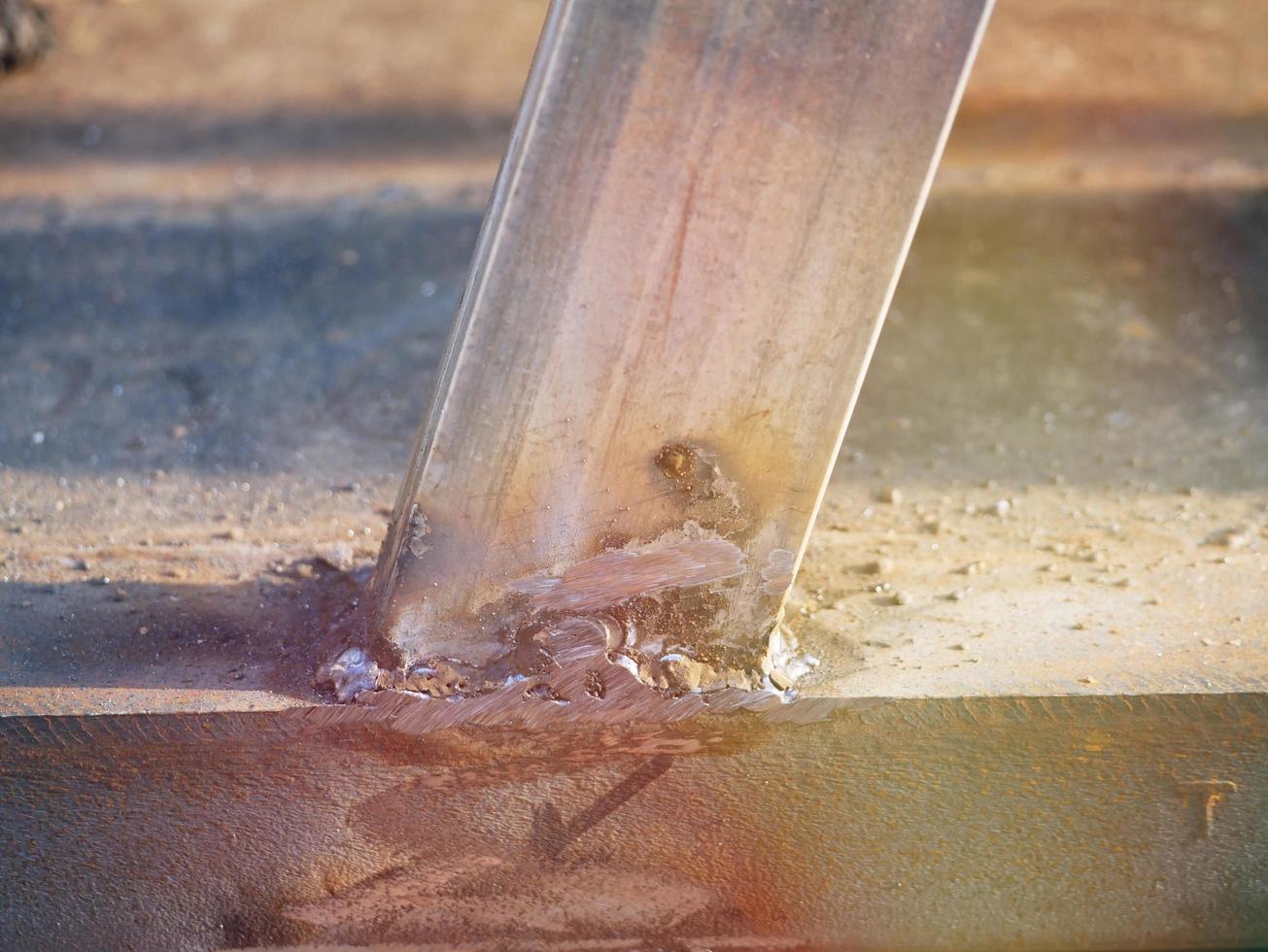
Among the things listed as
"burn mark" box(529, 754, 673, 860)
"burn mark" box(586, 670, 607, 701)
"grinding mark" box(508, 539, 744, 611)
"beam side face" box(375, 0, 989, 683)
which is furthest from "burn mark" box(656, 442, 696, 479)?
"burn mark" box(529, 754, 673, 860)

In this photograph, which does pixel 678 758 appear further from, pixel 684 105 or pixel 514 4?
pixel 514 4

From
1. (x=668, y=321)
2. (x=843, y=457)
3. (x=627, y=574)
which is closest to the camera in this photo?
(x=668, y=321)

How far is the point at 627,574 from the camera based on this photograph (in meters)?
1.70

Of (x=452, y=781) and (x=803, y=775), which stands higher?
(x=803, y=775)

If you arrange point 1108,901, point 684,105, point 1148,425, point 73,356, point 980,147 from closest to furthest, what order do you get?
point 684,105 → point 1108,901 → point 1148,425 → point 73,356 → point 980,147

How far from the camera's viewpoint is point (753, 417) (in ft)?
5.36

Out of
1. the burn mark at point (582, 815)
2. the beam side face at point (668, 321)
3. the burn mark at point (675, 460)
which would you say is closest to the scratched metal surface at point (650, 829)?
the burn mark at point (582, 815)

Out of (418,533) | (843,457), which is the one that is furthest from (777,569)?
(843,457)

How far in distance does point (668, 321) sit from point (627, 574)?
1.28 ft

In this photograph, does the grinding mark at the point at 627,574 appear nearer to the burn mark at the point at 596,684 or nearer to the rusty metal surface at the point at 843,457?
the burn mark at the point at 596,684

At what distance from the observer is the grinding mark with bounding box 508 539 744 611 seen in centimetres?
170

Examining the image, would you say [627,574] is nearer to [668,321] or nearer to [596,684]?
[596,684]

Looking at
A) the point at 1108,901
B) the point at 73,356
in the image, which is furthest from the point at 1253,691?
the point at 73,356

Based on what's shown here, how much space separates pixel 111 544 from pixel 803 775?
4.69 ft
